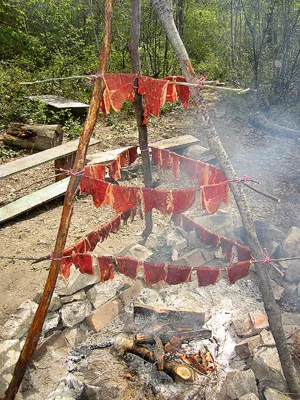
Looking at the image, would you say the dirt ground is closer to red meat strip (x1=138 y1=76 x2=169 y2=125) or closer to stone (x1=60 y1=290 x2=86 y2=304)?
A: red meat strip (x1=138 y1=76 x2=169 y2=125)

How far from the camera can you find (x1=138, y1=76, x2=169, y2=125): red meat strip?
2.90 meters

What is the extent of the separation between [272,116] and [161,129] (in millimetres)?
2729

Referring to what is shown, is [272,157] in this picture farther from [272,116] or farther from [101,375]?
[101,375]

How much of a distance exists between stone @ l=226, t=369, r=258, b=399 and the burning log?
0.31m

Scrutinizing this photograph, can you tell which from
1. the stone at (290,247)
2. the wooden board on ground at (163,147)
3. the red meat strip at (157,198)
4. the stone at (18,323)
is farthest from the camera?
the wooden board on ground at (163,147)

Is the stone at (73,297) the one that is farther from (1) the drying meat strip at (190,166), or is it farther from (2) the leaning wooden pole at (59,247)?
(1) the drying meat strip at (190,166)

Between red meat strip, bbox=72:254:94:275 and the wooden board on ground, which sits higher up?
the wooden board on ground

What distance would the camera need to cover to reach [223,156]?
2730 millimetres

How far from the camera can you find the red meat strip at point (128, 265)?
3.03 meters

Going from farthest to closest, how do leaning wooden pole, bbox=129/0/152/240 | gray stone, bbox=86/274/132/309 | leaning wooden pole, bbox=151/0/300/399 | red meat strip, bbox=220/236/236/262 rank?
gray stone, bbox=86/274/132/309 < leaning wooden pole, bbox=129/0/152/240 < red meat strip, bbox=220/236/236/262 < leaning wooden pole, bbox=151/0/300/399

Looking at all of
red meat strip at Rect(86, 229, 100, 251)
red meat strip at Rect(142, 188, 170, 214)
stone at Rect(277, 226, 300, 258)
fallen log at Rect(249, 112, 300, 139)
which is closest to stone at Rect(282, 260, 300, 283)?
stone at Rect(277, 226, 300, 258)

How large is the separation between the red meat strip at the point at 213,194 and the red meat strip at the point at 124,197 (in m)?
0.59

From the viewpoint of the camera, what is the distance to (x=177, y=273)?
2.91m

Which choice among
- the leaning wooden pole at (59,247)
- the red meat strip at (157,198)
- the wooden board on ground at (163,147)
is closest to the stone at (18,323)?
the leaning wooden pole at (59,247)
